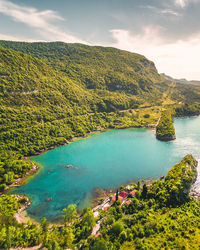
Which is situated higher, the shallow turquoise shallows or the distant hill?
the distant hill

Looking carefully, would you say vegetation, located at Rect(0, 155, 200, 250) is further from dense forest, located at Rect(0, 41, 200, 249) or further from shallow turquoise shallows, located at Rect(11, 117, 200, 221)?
shallow turquoise shallows, located at Rect(11, 117, 200, 221)

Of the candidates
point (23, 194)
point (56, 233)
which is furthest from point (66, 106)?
point (56, 233)

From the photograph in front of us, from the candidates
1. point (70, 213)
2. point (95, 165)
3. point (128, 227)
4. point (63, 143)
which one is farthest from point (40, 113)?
point (128, 227)

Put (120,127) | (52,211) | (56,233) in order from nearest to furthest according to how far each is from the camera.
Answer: (56,233) → (52,211) → (120,127)

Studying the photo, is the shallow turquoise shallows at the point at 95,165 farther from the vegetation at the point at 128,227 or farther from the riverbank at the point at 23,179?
the vegetation at the point at 128,227

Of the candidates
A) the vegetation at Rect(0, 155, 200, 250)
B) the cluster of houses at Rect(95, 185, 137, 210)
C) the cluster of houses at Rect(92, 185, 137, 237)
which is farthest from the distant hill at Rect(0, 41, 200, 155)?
the cluster of houses at Rect(95, 185, 137, 210)

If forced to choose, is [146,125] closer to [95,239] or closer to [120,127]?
[120,127]

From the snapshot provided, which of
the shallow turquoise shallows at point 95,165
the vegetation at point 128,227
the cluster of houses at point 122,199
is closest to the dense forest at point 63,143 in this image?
the vegetation at point 128,227

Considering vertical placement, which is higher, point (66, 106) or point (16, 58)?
point (16, 58)
